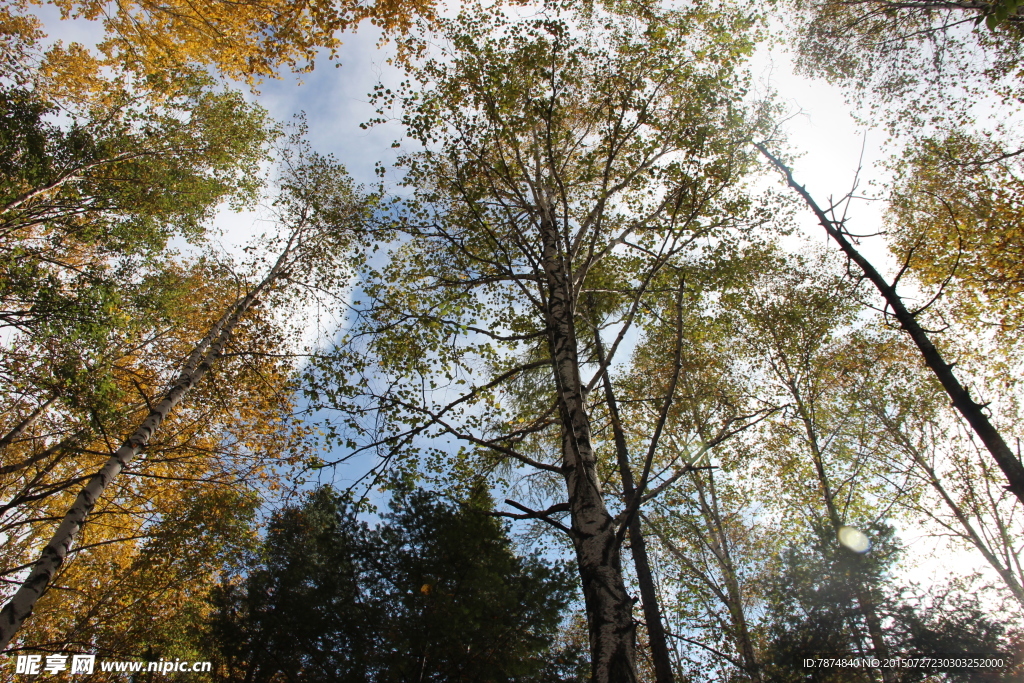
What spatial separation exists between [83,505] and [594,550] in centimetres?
626

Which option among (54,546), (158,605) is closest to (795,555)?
(54,546)

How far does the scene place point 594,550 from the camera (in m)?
2.93

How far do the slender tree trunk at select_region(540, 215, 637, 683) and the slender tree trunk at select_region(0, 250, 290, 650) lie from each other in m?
→ 5.72

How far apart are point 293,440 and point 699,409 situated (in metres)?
9.50

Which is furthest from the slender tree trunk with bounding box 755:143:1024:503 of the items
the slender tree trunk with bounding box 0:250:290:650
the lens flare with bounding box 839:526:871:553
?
the slender tree trunk with bounding box 0:250:290:650

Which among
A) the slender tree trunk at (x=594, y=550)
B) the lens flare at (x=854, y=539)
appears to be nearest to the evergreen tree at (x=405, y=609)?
the slender tree trunk at (x=594, y=550)

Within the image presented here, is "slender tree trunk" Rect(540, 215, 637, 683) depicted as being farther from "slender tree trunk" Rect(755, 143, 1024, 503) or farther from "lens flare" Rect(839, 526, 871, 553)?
"lens flare" Rect(839, 526, 871, 553)

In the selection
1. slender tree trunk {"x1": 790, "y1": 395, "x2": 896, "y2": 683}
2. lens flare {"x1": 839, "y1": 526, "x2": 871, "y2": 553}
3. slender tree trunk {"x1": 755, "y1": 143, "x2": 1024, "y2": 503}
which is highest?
slender tree trunk {"x1": 755, "y1": 143, "x2": 1024, "y2": 503}

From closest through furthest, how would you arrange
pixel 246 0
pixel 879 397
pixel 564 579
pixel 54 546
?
pixel 54 546, pixel 246 0, pixel 564 579, pixel 879 397

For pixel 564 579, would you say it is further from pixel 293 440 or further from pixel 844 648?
pixel 293 440

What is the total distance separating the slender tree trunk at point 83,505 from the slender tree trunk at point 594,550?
5.72 meters

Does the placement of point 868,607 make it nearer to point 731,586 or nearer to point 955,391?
point 731,586

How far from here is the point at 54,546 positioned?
5.04 m

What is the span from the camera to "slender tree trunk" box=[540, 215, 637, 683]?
253 centimetres
